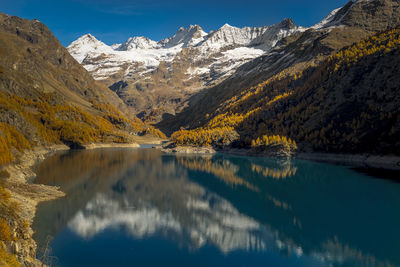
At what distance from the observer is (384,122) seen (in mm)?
97375

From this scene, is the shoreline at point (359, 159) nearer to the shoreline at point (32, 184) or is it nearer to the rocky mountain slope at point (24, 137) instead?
the shoreline at point (32, 184)

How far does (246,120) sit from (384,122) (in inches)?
3488

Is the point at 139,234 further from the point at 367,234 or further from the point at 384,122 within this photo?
the point at 384,122

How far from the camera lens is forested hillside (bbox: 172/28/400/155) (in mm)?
101562

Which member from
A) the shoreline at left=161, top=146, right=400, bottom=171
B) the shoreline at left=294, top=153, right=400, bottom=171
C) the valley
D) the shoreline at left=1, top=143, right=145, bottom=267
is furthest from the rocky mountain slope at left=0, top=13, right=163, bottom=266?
the shoreline at left=294, top=153, right=400, bottom=171

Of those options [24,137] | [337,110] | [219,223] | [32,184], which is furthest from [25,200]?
[337,110]

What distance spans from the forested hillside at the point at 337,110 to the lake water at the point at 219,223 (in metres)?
35.5

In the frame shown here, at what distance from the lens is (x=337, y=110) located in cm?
12419

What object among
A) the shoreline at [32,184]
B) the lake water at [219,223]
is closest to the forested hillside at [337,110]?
the shoreline at [32,184]

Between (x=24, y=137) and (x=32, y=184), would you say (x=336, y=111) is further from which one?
(x=24, y=137)

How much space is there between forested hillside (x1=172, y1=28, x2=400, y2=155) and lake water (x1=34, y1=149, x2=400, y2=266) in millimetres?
35470

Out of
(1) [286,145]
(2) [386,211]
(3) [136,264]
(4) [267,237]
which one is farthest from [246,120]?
(3) [136,264]

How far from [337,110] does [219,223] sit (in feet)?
338

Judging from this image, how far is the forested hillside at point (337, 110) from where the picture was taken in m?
102
